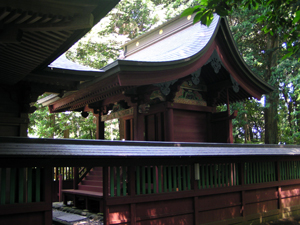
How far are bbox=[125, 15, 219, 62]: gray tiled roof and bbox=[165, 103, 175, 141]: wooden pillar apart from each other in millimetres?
1535

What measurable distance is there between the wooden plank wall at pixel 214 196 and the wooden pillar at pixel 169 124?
113 cm

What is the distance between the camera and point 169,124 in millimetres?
9250

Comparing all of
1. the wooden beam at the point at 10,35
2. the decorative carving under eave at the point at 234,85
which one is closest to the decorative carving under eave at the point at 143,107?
the decorative carving under eave at the point at 234,85

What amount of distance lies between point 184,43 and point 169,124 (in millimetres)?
2852

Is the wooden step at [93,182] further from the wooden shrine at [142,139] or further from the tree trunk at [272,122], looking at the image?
the tree trunk at [272,122]

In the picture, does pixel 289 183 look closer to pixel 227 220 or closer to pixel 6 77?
pixel 227 220

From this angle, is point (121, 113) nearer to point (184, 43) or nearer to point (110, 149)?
point (184, 43)

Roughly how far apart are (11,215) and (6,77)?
3232 mm

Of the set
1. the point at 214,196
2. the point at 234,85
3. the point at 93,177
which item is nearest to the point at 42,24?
the point at 214,196

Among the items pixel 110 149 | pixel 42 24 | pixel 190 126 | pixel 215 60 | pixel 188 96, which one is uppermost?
pixel 215 60

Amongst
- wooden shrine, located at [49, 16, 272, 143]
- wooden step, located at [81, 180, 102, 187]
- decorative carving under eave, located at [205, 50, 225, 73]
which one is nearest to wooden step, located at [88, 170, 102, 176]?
wooden step, located at [81, 180, 102, 187]

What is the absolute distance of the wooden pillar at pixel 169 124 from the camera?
9139 mm

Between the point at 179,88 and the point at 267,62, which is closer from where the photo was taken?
the point at 179,88

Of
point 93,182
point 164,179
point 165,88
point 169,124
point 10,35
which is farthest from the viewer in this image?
point 93,182
